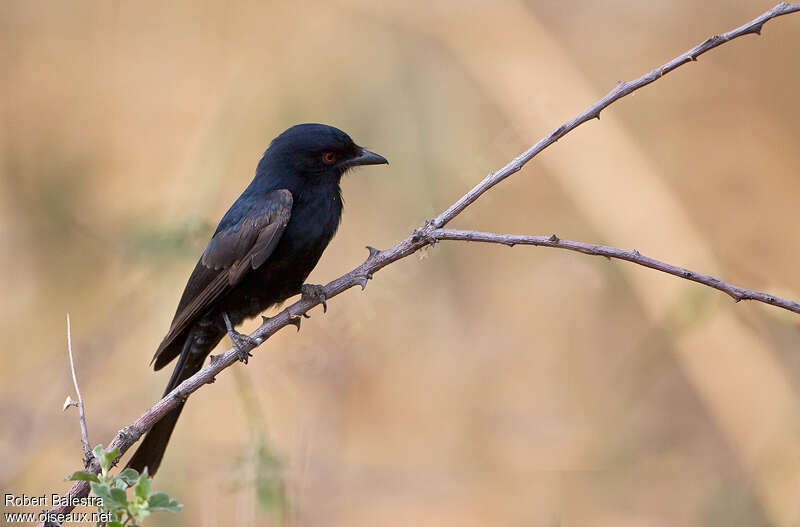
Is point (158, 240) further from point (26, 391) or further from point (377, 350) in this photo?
point (377, 350)

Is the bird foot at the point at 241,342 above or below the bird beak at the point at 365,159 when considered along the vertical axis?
below

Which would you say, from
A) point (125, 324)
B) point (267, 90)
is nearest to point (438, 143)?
point (267, 90)

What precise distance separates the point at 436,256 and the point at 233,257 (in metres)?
2.69

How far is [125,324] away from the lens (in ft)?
16.1

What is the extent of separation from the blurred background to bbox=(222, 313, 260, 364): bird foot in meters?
0.21

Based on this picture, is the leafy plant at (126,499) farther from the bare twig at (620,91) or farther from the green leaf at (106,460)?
the bare twig at (620,91)

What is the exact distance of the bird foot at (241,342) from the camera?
293 centimetres

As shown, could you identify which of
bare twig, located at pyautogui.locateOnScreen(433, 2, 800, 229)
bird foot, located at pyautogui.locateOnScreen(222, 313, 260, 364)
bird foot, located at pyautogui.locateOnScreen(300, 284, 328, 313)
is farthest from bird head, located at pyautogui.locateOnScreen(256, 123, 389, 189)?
bare twig, located at pyautogui.locateOnScreen(433, 2, 800, 229)

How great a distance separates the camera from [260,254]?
3549mm

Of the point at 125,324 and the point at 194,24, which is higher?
the point at 194,24

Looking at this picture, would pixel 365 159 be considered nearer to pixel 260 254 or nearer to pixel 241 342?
pixel 260 254

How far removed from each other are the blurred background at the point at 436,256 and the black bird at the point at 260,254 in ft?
1.08

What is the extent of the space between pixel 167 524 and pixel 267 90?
3.37m

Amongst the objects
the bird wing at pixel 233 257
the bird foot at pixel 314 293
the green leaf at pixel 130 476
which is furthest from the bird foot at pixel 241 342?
the green leaf at pixel 130 476
